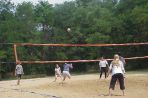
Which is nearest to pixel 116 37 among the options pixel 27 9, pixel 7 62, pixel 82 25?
pixel 82 25

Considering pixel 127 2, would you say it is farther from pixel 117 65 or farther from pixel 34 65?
pixel 117 65

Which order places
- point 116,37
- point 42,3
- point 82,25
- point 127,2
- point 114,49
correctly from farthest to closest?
point 42,3 → point 82,25 → point 127,2 → point 116,37 → point 114,49

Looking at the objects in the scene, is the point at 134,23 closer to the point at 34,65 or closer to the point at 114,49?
the point at 114,49

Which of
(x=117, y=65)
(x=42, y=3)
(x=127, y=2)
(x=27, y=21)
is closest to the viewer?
(x=117, y=65)

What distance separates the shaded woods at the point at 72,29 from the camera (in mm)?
49438

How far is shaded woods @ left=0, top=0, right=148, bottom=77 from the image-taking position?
49.4 m

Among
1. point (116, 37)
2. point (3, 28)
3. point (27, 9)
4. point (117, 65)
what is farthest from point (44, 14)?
point (117, 65)

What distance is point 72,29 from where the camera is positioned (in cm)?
6188

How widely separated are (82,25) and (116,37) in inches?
395

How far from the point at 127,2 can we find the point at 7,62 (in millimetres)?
17981

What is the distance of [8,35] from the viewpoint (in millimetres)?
62812

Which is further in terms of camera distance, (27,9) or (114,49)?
(27,9)

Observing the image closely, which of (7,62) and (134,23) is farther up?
(134,23)

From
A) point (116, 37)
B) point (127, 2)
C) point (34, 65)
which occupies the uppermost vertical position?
point (127, 2)
